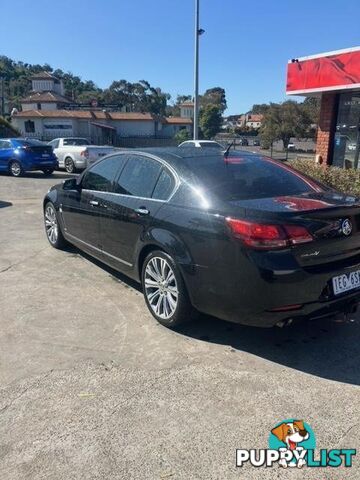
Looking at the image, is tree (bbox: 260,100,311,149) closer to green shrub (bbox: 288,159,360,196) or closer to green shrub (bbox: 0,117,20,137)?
green shrub (bbox: 0,117,20,137)

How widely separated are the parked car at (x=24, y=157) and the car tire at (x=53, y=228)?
36.0 feet

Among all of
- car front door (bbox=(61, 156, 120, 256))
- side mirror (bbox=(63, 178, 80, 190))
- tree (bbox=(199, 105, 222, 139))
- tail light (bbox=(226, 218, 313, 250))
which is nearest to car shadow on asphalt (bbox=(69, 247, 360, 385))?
tail light (bbox=(226, 218, 313, 250))

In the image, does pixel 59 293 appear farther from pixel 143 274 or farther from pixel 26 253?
pixel 26 253

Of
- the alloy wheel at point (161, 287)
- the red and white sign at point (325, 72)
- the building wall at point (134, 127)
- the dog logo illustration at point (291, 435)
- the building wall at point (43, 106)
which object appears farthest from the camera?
the building wall at point (43, 106)

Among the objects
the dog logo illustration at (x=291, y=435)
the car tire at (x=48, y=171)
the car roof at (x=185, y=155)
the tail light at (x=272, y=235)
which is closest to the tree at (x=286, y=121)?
the car tire at (x=48, y=171)

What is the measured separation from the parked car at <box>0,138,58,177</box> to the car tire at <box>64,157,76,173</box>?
1.84 metres

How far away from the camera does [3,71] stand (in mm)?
120375

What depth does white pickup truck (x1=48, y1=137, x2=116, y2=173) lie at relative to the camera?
18719mm

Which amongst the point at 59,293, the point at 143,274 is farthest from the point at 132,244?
the point at 59,293

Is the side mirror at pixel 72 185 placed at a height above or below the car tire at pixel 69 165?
above

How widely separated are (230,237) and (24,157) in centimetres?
1526

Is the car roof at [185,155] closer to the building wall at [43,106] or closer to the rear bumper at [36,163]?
the rear bumper at [36,163]

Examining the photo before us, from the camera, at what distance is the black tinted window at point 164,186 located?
13.2ft

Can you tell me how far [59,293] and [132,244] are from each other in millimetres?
1144
